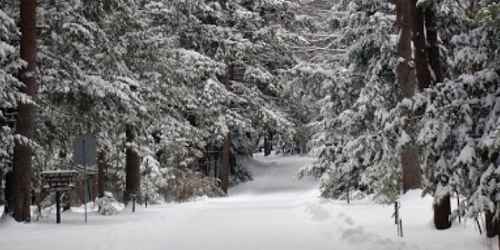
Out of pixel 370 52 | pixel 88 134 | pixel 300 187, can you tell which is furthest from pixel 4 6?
pixel 300 187

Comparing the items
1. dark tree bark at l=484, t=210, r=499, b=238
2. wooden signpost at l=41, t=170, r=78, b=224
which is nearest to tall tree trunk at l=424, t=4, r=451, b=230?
dark tree bark at l=484, t=210, r=499, b=238

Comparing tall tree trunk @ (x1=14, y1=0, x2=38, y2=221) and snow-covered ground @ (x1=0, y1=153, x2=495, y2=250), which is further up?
tall tree trunk @ (x1=14, y1=0, x2=38, y2=221)

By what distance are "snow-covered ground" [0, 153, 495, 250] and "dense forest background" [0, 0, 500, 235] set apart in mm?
903

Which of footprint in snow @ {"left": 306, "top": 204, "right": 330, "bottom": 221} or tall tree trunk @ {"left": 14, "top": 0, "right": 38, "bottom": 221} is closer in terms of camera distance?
tall tree trunk @ {"left": 14, "top": 0, "right": 38, "bottom": 221}

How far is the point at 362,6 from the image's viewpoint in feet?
75.7

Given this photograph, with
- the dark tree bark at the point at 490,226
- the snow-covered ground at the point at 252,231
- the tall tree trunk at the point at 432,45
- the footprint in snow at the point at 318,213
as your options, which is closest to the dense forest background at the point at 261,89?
A: the tall tree trunk at the point at 432,45

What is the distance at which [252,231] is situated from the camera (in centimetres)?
1392

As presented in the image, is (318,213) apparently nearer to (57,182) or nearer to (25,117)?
(57,182)

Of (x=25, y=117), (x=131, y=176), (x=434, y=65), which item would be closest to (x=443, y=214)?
(x=434, y=65)

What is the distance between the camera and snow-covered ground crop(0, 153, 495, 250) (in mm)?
11406

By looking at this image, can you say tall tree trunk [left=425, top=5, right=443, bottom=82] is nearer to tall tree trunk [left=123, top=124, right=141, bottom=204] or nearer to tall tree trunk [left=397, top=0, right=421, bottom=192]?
tall tree trunk [left=397, top=0, right=421, bottom=192]

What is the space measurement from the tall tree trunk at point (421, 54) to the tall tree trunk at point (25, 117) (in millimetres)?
8998

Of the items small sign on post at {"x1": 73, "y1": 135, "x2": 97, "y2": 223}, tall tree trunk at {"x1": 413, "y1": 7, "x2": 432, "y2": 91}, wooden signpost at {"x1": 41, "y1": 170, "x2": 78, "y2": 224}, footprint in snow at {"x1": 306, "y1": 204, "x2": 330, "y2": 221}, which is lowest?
footprint in snow at {"x1": 306, "y1": 204, "x2": 330, "y2": 221}

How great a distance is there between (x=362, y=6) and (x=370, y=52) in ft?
5.60
